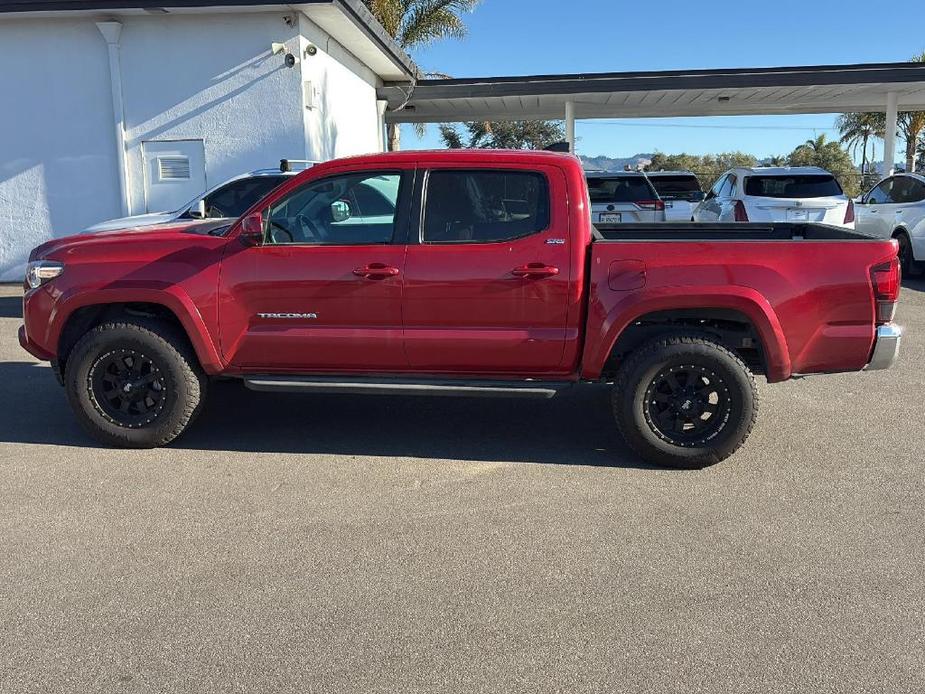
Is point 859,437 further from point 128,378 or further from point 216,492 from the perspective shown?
point 128,378

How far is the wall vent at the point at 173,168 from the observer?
13.3m

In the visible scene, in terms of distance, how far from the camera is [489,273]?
16.4 feet

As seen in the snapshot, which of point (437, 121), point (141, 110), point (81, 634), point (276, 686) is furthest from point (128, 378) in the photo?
point (437, 121)

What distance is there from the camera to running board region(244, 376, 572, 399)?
5074 millimetres

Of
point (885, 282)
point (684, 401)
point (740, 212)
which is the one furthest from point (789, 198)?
point (684, 401)

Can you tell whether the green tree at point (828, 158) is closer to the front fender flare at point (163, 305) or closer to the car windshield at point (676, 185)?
the car windshield at point (676, 185)

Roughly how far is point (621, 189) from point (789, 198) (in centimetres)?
246

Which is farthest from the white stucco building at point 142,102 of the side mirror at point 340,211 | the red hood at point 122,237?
the side mirror at point 340,211

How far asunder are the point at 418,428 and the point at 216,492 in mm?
1596

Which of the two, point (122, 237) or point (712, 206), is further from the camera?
point (712, 206)

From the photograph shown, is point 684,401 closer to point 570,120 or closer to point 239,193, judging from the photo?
point 239,193

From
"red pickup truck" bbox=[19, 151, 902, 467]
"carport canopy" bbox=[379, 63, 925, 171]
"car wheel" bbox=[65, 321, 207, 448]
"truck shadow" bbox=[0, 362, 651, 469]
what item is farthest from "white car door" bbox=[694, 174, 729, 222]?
"car wheel" bbox=[65, 321, 207, 448]

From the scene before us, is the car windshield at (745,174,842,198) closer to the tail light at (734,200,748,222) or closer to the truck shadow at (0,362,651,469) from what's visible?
the tail light at (734,200,748,222)

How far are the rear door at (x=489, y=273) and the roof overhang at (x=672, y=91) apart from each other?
1351cm
